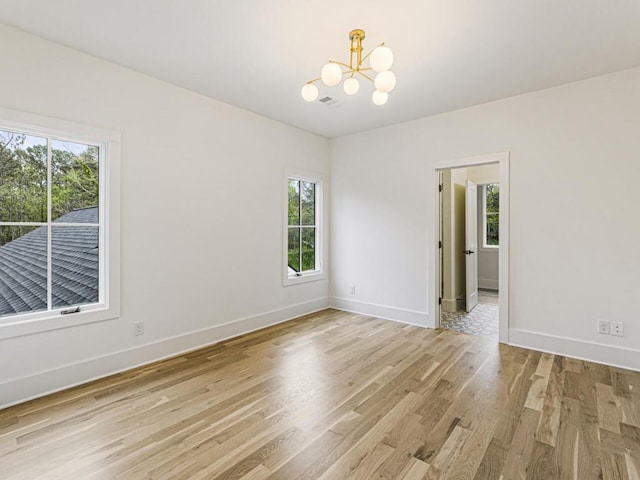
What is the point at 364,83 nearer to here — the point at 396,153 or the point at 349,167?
the point at 396,153

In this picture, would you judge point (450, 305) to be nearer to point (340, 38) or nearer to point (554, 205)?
point (554, 205)

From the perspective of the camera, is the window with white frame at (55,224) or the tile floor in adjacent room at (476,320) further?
the tile floor in adjacent room at (476,320)

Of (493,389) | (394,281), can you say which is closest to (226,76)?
(394,281)

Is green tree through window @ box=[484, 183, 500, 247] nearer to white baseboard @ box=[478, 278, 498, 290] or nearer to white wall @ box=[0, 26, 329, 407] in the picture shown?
white baseboard @ box=[478, 278, 498, 290]

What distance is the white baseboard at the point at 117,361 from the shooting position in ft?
8.00

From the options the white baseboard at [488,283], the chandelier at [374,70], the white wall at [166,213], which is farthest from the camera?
the white baseboard at [488,283]

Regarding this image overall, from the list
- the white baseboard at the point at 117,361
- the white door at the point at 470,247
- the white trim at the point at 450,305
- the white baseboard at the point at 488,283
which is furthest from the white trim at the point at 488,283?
the white baseboard at the point at 117,361

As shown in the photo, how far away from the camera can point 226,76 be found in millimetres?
3125

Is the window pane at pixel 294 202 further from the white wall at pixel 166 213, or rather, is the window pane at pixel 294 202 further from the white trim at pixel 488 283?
the white trim at pixel 488 283

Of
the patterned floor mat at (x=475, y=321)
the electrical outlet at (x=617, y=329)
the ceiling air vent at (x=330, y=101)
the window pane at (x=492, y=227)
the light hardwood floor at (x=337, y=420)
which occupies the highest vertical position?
the ceiling air vent at (x=330, y=101)

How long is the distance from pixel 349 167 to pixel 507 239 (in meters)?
2.43

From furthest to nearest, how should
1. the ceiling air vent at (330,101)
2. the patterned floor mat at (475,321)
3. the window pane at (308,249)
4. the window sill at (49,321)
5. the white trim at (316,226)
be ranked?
the window pane at (308,249)
the white trim at (316,226)
the patterned floor mat at (475,321)
the ceiling air vent at (330,101)
the window sill at (49,321)

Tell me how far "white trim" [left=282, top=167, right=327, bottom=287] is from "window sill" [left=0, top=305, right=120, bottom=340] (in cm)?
216

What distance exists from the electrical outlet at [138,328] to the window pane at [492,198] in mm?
6991
